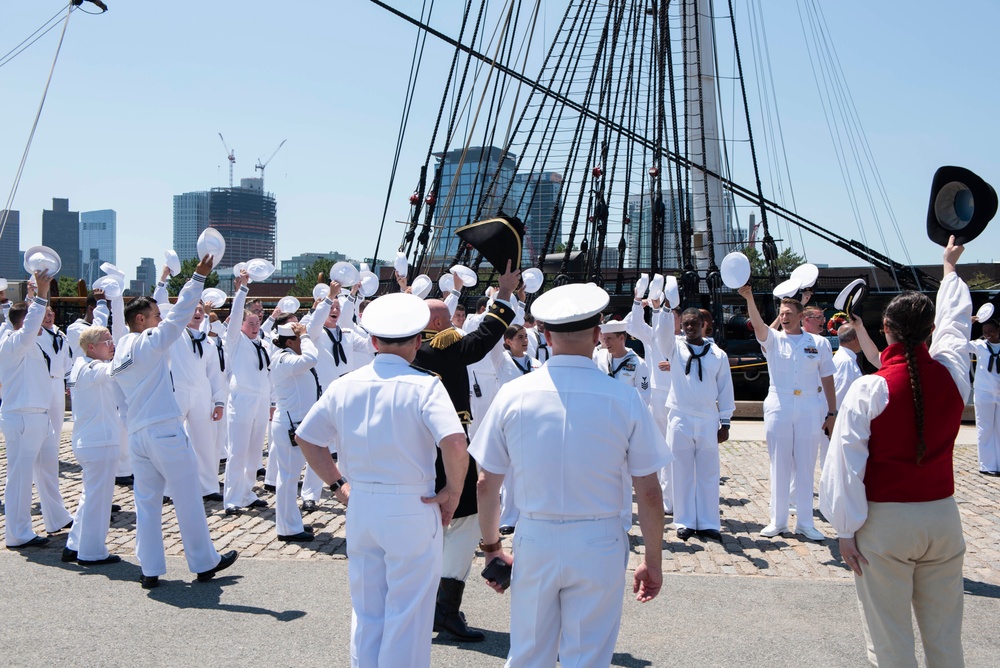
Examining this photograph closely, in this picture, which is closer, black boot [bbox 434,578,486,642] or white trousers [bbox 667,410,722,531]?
black boot [bbox 434,578,486,642]

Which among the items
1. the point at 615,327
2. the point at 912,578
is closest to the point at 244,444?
the point at 615,327

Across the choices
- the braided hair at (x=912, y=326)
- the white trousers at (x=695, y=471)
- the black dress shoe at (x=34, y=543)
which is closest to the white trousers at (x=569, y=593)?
the braided hair at (x=912, y=326)

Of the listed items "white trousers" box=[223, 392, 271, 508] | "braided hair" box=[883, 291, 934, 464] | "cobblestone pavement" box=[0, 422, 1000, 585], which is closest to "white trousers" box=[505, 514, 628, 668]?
"braided hair" box=[883, 291, 934, 464]

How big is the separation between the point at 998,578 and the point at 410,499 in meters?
4.69

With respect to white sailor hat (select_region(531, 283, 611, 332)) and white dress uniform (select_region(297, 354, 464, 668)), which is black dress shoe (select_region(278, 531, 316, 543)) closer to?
white dress uniform (select_region(297, 354, 464, 668))

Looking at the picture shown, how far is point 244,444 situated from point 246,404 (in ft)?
1.57

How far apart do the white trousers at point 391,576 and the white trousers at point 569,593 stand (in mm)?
555

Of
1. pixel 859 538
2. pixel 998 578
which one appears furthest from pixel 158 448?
pixel 998 578

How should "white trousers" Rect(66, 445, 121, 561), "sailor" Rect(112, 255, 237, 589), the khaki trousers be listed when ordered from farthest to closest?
"white trousers" Rect(66, 445, 121, 561) < "sailor" Rect(112, 255, 237, 589) < the khaki trousers

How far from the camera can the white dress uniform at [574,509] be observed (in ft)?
9.91

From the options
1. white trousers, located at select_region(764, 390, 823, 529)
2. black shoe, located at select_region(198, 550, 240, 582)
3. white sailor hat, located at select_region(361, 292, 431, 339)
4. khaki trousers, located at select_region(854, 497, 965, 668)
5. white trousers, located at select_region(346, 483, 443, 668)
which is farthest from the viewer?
white trousers, located at select_region(764, 390, 823, 529)

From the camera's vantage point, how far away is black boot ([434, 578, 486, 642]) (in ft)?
15.6

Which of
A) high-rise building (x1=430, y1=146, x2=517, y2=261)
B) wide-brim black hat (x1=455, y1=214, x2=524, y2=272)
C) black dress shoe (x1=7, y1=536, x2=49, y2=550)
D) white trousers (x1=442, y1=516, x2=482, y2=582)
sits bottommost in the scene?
black dress shoe (x1=7, y1=536, x2=49, y2=550)

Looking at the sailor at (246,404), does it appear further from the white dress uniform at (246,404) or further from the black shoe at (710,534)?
the black shoe at (710,534)
